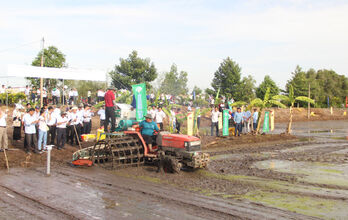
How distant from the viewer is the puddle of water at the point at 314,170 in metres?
9.19

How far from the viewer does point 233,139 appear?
18.2 meters

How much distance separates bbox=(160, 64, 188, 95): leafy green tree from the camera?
178 ft

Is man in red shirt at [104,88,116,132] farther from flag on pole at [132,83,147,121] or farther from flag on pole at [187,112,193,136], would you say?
flag on pole at [187,112,193,136]

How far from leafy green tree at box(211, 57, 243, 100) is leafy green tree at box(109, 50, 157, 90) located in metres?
9.78

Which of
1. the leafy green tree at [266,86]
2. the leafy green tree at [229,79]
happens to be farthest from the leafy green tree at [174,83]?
the leafy green tree at [266,86]

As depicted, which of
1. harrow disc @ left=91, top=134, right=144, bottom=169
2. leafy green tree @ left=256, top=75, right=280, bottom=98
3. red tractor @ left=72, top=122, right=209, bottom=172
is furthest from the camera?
leafy green tree @ left=256, top=75, right=280, bottom=98

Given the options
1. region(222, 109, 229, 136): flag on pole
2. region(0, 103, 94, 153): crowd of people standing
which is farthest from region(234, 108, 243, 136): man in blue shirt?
region(0, 103, 94, 153): crowd of people standing

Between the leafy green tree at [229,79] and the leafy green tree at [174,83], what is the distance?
7152mm

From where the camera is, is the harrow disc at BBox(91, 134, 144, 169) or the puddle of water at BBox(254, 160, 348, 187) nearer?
the puddle of water at BBox(254, 160, 348, 187)

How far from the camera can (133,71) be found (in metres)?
42.4

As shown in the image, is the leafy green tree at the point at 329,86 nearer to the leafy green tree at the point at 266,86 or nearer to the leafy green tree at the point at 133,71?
the leafy green tree at the point at 266,86

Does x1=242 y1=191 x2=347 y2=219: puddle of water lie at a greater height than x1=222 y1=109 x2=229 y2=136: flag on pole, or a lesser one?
lesser

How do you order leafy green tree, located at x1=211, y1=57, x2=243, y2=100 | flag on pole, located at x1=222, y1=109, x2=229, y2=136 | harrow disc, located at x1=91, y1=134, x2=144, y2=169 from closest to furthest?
harrow disc, located at x1=91, y1=134, x2=144, y2=169 → flag on pole, located at x1=222, y1=109, x2=229, y2=136 → leafy green tree, located at x1=211, y1=57, x2=243, y2=100

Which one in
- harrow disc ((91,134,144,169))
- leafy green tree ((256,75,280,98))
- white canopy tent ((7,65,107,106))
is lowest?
harrow disc ((91,134,144,169))
